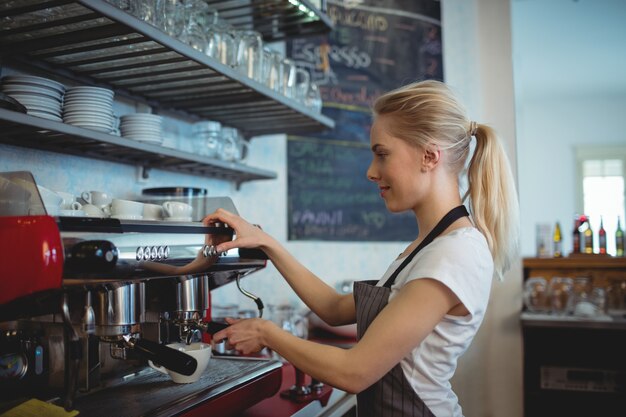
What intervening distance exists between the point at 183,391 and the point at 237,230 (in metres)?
0.36

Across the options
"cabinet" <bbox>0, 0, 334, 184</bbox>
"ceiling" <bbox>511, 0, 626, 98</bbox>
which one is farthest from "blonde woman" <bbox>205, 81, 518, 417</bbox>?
"ceiling" <bbox>511, 0, 626, 98</bbox>

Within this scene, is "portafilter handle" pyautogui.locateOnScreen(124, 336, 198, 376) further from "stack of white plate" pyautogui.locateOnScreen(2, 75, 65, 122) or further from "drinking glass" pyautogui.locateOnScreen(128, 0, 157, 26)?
"drinking glass" pyautogui.locateOnScreen(128, 0, 157, 26)

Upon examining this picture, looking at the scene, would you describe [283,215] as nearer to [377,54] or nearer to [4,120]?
[377,54]

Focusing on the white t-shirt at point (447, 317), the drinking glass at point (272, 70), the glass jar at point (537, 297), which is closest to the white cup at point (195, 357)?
the white t-shirt at point (447, 317)

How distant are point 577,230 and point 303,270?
2652 mm

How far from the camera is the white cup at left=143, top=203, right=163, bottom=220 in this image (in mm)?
1352

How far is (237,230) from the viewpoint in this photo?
4.34 feet

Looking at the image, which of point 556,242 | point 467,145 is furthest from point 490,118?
point 467,145

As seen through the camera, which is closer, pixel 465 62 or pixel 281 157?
pixel 281 157

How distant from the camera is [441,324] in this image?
44.4 inches

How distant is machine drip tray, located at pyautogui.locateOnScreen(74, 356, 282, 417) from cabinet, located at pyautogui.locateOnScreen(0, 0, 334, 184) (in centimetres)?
57

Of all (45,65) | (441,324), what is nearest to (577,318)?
(441,324)

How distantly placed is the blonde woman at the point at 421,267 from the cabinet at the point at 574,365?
1.88 metres

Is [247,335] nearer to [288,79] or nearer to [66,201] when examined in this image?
[66,201]
